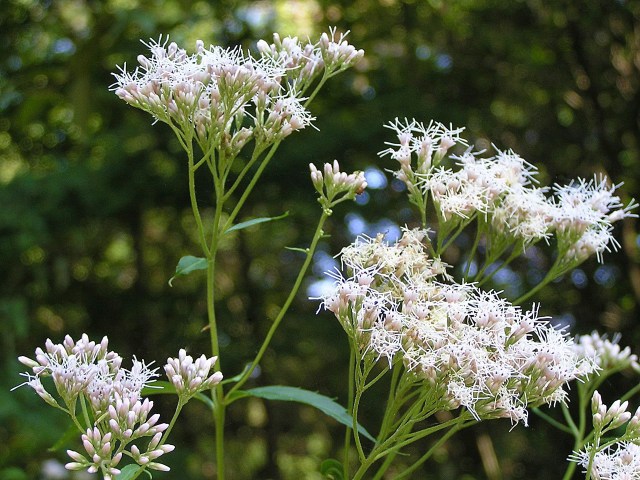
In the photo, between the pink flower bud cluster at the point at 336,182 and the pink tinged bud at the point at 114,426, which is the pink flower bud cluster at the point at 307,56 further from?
the pink tinged bud at the point at 114,426

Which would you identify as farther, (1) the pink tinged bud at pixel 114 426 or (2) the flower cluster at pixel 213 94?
(2) the flower cluster at pixel 213 94

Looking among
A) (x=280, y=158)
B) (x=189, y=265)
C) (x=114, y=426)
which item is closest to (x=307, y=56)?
(x=189, y=265)

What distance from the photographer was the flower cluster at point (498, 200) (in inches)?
43.2

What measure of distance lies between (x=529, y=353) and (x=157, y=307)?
3128mm

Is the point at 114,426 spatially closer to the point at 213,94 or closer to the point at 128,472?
the point at 128,472

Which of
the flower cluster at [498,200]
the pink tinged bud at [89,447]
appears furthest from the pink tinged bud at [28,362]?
the flower cluster at [498,200]

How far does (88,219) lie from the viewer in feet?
11.6

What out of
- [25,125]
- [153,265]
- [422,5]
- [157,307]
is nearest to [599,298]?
[422,5]

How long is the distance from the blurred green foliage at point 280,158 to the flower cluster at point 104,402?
7.45ft

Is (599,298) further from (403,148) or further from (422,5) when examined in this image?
(403,148)

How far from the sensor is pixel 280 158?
3.46 metres

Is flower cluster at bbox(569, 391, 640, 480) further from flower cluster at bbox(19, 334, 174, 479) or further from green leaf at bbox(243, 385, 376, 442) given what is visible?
flower cluster at bbox(19, 334, 174, 479)

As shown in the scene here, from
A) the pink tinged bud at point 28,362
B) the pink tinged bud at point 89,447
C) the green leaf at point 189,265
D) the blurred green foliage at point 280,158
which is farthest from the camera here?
the blurred green foliage at point 280,158

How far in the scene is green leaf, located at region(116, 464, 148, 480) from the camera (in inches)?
32.1
